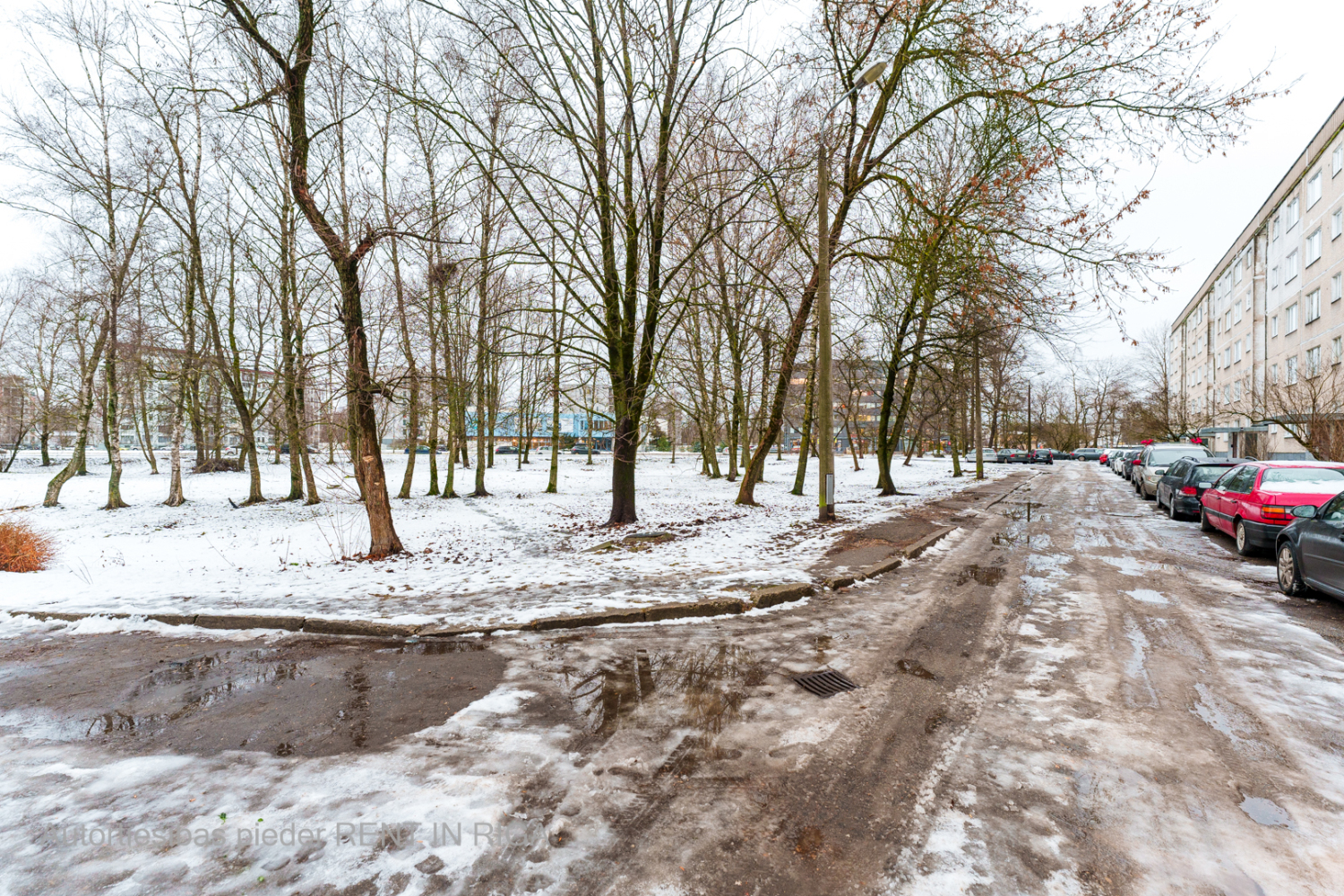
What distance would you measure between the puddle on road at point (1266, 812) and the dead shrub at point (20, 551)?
13.3 meters

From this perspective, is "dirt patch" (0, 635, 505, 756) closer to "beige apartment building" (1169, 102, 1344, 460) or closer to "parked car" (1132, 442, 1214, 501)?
"parked car" (1132, 442, 1214, 501)

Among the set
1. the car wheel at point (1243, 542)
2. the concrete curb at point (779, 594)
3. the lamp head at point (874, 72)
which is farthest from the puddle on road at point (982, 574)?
the lamp head at point (874, 72)

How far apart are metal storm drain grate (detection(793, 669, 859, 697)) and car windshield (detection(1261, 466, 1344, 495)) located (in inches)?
367

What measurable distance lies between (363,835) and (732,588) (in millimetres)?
Result: 4910

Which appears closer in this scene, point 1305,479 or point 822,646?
point 822,646

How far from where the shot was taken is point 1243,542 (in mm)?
9531

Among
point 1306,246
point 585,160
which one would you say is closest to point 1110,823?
point 585,160

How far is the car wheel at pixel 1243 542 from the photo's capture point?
9344mm

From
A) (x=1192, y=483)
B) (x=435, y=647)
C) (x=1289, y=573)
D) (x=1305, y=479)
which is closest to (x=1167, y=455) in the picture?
(x=1192, y=483)

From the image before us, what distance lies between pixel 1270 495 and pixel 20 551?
62.1 ft

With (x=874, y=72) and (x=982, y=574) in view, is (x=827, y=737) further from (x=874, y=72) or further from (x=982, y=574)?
(x=874, y=72)

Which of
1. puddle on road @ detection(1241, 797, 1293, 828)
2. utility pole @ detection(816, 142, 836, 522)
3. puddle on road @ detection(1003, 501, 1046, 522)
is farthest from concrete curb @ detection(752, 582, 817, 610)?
puddle on road @ detection(1003, 501, 1046, 522)

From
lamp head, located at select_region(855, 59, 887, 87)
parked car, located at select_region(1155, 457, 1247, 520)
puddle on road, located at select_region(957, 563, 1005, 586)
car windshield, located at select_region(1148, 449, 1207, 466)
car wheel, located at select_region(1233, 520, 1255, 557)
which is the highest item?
lamp head, located at select_region(855, 59, 887, 87)

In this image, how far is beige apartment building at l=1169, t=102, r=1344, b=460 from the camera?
25625mm
